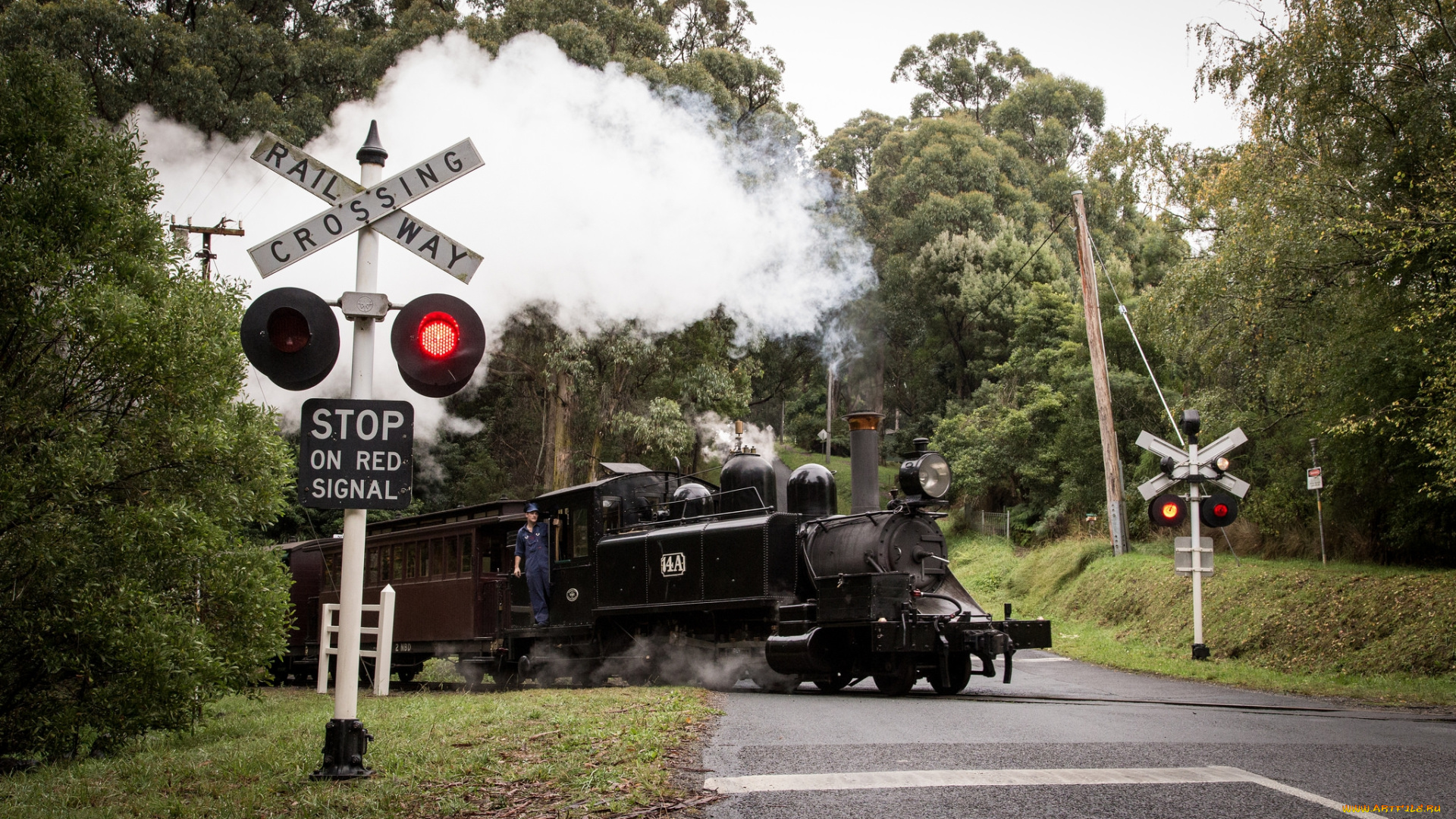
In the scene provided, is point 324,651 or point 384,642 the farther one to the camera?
point 384,642

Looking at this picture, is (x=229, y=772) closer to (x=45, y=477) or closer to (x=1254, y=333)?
(x=45, y=477)

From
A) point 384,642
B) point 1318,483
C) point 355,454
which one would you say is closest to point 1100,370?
point 1318,483

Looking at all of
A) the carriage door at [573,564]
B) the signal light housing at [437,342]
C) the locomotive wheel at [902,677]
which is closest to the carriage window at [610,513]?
the carriage door at [573,564]

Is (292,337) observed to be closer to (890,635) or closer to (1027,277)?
(890,635)

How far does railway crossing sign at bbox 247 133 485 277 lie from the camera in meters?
5.68

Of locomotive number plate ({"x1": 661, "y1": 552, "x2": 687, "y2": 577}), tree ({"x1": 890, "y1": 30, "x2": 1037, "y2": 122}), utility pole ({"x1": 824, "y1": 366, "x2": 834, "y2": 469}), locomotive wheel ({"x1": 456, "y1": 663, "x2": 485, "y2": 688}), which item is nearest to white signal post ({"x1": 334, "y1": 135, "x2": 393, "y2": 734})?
locomotive number plate ({"x1": 661, "y1": 552, "x2": 687, "y2": 577})

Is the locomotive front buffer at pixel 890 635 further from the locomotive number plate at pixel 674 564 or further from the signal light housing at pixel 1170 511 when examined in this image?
the signal light housing at pixel 1170 511

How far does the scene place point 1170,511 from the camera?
47.6 ft

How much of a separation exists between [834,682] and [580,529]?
4222mm

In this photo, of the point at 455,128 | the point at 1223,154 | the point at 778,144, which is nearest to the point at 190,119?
the point at 455,128

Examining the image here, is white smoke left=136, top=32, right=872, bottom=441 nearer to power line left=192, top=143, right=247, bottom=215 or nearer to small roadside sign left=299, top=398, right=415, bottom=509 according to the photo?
power line left=192, top=143, right=247, bottom=215

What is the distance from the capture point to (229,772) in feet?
19.7

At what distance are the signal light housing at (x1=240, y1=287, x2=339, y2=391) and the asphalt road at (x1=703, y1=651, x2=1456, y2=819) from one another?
2.91 m

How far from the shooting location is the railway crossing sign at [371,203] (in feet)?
18.6
